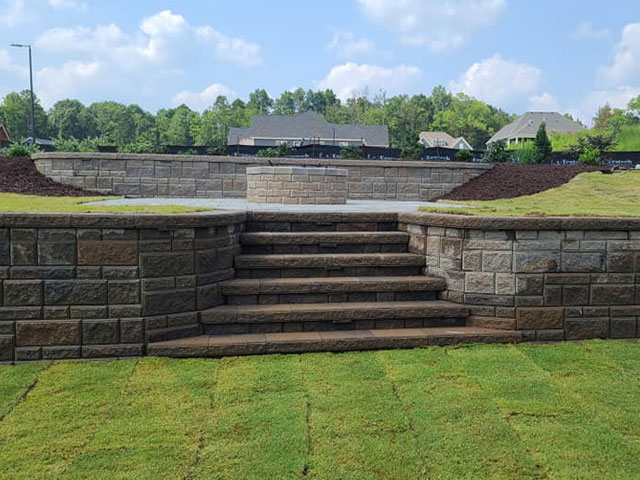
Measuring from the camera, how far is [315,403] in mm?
3381

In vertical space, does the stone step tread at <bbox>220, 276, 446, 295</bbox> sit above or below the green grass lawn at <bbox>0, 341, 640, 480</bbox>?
above

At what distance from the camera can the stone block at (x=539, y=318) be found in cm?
484

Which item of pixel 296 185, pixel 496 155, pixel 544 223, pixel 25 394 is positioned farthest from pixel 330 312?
pixel 496 155

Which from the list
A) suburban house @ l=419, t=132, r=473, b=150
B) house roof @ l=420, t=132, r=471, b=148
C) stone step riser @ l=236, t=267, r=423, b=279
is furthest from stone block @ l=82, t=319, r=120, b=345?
house roof @ l=420, t=132, r=471, b=148

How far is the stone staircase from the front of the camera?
14.5 feet

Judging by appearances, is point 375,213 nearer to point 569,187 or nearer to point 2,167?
point 569,187

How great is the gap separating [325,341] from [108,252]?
1.90 m

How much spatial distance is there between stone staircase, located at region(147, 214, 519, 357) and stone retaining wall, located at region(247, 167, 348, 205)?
158 inches

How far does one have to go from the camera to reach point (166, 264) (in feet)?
14.4

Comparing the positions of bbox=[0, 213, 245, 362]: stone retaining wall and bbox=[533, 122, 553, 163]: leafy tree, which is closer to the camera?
bbox=[0, 213, 245, 362]: stone retaining wall

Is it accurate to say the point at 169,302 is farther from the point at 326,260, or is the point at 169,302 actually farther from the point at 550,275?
the point at 550,275

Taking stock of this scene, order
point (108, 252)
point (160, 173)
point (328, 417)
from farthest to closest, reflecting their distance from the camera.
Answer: point (160, 173), point (108, 252), point (328, 417)

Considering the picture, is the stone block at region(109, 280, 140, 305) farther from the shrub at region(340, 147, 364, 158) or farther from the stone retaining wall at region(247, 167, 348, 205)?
the shrub at region(340, 147, 364, 158)

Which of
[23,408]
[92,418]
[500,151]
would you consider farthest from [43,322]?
[500,151]
